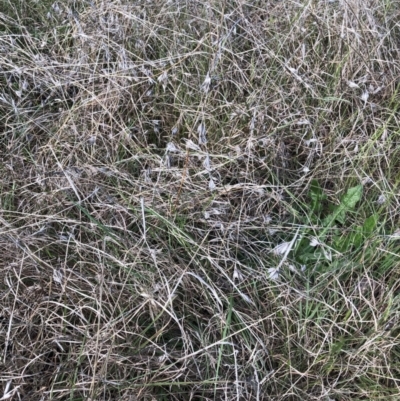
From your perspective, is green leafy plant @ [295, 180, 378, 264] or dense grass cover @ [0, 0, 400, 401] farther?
green leafy plant @ [295, 180, 378, 264]

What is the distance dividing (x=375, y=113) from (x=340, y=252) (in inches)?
18.2

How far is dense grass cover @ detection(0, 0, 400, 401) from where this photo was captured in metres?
1.07

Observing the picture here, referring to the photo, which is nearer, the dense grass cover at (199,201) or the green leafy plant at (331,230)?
the dense grass cover at (199,201)

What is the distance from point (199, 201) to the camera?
125 centimetres

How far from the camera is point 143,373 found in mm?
1061

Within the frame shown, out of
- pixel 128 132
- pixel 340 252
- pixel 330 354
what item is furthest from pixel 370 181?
pixel 128 132

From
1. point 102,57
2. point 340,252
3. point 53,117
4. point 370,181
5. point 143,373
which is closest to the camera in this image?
point 143,373

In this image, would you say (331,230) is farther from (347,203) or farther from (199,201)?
(199,201)

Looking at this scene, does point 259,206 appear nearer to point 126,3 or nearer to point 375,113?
point 375,113

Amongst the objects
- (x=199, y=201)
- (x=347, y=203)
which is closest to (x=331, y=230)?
(x=347, y=203)

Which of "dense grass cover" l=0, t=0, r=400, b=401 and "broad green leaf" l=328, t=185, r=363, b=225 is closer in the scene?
"dense grass cover" l=0, t=0, r=400, b=401

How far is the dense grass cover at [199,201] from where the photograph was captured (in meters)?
1.07

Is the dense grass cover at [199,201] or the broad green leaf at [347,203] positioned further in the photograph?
the broad green leaf at [347,203]

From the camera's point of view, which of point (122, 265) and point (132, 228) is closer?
point (122, 265)
